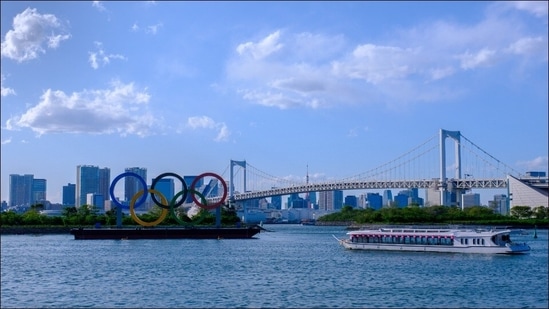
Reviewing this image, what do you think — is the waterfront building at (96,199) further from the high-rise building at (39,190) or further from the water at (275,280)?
the water at (275,280)

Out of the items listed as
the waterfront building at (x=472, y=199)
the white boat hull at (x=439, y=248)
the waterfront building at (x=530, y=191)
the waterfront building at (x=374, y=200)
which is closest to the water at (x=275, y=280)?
the white boat hull at (x=439, y=248)

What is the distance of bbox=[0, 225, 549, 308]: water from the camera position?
57.1 feet

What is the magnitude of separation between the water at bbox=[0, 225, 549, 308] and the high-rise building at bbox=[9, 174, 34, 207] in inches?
4468

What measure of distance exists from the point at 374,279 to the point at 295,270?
3.69m

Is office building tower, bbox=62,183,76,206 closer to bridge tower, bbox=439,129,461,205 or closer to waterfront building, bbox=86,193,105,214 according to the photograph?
waterfront building, bbox=86,193,105,214

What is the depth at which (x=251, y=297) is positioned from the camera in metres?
18.0

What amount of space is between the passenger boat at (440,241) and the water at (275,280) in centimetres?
81

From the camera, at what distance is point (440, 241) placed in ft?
109

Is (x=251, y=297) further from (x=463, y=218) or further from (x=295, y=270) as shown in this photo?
(x=463, y=218)

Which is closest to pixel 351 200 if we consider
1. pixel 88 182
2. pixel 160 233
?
pixel 88 182

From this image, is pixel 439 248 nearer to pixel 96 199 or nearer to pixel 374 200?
pixel 96 199

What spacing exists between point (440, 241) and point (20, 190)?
121836 mm

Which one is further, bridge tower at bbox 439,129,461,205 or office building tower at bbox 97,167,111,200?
office building tower at bbox 97,167,111,200

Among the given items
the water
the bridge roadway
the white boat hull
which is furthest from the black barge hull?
the bridge roadway
